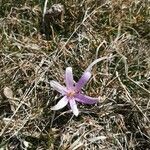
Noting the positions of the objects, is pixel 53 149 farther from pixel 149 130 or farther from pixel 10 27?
pixel 10 27

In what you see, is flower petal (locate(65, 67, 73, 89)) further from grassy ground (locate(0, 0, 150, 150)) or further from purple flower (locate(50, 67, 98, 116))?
grassy ground (locate(0, 0, 150, 150))

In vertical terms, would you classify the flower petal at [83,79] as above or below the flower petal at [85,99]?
above

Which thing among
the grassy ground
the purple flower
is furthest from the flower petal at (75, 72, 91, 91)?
the grassy ground

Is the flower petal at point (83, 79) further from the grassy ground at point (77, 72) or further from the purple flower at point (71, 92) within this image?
the grassy ground at point (77, 72)

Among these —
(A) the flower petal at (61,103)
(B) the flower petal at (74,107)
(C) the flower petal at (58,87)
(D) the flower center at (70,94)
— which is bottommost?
(B) the flower petal at (74,107)

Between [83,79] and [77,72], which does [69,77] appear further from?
[77,72]

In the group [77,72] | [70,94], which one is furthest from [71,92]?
[77,72]

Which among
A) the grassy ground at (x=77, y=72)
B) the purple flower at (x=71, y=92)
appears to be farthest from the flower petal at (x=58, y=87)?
the grassy ground at (x=77, y=72)
